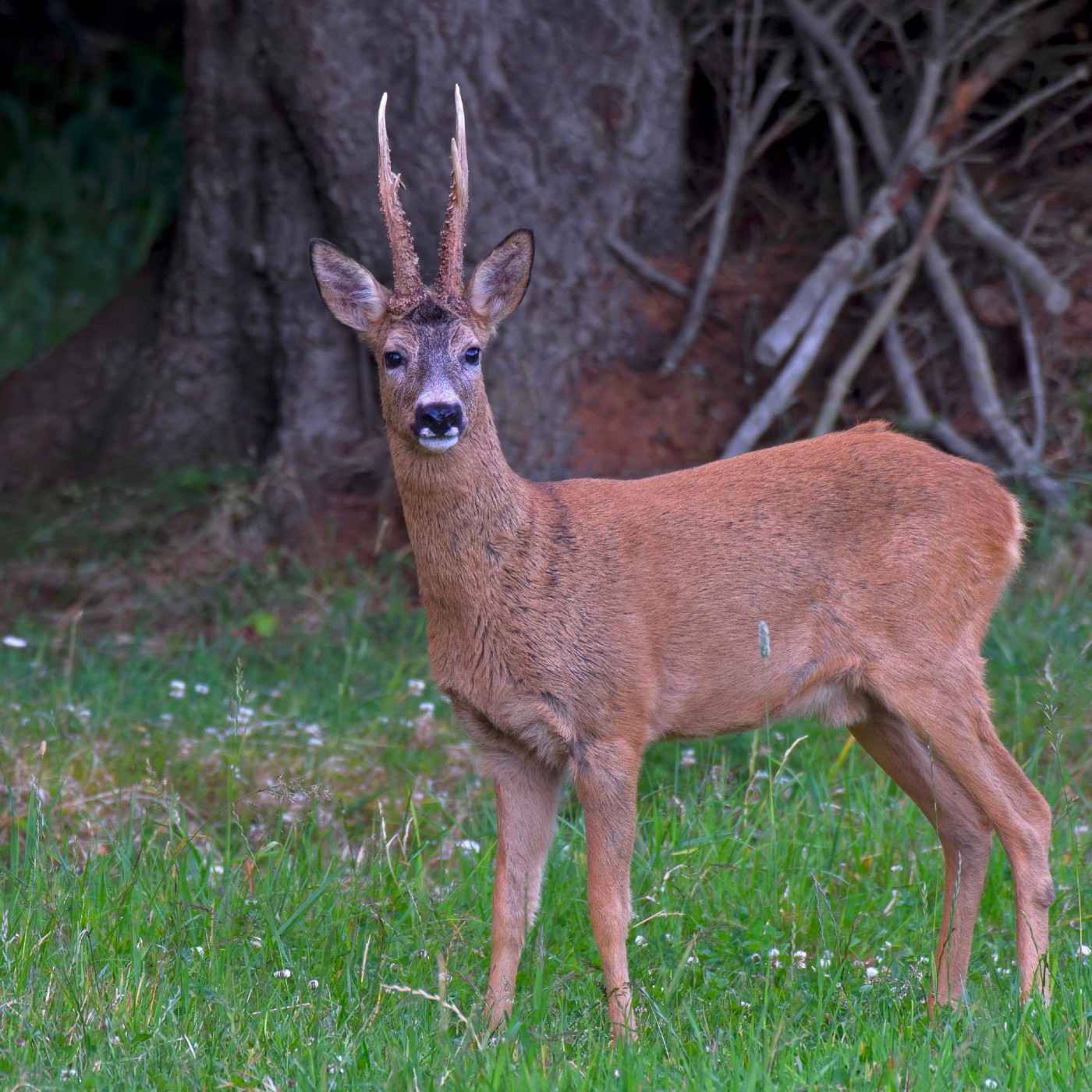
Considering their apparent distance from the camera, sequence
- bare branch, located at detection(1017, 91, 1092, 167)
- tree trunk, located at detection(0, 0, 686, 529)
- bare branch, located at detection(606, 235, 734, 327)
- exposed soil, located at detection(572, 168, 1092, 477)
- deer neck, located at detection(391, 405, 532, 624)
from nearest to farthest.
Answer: deer neck, located at detection(391, 405, 532, 624) → tree trunk, located at detection(0, 0, 686, 529) → exposed soil, located at detection(572, 168, 1092, 477) → bare branch, located at detection(606, 235, 734, 327) → bare branch, located at detection(1017, 91, 1092, 167)

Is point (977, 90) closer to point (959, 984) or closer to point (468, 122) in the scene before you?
point (468, 122)

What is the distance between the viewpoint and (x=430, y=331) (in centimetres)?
423

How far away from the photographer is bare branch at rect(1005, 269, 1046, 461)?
729 centimetres

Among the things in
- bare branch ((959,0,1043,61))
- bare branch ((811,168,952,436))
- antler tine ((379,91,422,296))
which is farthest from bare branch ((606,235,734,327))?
antler tine ((379,91,422,296))

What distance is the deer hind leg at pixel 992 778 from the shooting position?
14.0ft

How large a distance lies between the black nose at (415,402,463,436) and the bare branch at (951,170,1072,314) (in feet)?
13.5

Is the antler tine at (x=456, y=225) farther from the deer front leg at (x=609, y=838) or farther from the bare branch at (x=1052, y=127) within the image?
the bare branch at (x=1052, y=127)

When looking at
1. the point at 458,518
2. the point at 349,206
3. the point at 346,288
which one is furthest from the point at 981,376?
the point at 458,518

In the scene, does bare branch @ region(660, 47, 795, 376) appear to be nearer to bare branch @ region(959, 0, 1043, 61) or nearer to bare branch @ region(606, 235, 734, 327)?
bare branch @ region(606, 235, 734, 327)

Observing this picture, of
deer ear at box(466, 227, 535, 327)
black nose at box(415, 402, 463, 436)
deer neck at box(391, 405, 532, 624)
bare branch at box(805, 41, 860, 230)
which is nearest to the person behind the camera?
black nose at box(415, 402, 463, 436)

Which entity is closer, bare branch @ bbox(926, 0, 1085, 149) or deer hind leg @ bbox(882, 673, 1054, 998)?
deer hind leg @ bbox(882, 673, 1054, 998)

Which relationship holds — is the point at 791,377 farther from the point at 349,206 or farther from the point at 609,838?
the point at 609,838

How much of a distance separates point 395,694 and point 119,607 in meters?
1.66

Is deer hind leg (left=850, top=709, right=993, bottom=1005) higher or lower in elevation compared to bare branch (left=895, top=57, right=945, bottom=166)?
lower
